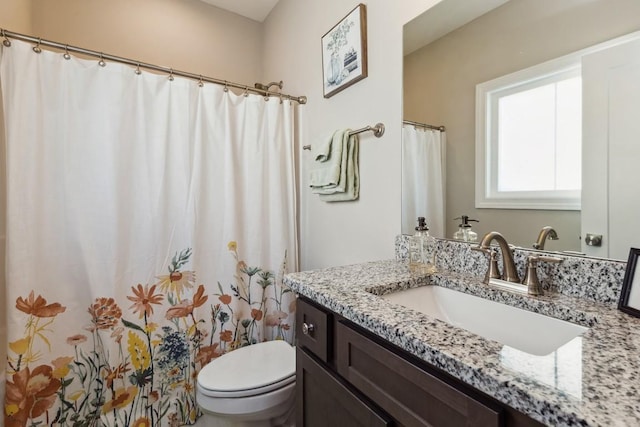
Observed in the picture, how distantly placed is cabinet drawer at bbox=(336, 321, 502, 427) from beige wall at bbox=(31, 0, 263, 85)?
2.21m

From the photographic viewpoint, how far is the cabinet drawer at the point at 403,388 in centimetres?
48

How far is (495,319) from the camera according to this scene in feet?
2.61

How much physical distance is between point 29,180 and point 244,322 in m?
1.21

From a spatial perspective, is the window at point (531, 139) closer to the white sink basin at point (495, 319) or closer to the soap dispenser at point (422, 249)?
the soap dispenser at point (422, 249)

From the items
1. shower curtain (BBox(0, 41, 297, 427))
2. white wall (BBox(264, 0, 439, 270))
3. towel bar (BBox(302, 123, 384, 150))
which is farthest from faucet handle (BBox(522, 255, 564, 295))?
shower curtain (BBox(0, 41, 297, 427))

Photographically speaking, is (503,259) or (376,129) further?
(376,129)

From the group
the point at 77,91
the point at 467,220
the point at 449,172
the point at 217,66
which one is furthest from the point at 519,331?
the point at 217,66

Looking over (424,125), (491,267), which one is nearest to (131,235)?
(424,125)

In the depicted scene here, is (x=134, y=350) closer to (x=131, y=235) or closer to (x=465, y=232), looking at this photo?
(x=131, y=235)

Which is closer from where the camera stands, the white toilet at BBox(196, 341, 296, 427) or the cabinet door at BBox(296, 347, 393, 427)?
the cabinet door at BBox(296, 347, 393, 427)

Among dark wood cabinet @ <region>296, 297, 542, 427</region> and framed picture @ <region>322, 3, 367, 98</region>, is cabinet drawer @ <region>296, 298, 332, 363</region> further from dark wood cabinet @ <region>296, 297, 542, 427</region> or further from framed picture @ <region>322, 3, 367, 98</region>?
framed picture @ <region>322, 3, 367, 98</region>

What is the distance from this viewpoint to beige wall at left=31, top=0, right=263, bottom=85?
5.81 feet

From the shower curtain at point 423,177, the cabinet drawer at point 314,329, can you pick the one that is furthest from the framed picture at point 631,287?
the cabinet drawer at point 314,329

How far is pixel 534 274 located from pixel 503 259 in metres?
0.09
